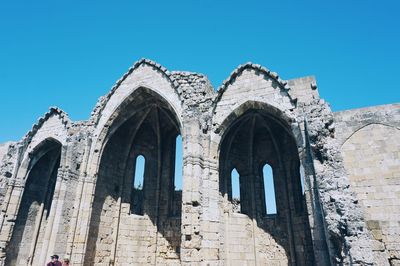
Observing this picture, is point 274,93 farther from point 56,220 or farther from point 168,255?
point 56,220

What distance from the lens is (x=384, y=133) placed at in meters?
9.13

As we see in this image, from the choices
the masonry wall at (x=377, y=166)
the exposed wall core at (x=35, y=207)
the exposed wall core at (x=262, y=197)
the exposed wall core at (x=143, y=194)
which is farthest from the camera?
the exposed wall core at (x=35, y=207)

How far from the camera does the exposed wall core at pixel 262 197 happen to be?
10406 millimetres

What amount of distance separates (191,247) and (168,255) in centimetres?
387

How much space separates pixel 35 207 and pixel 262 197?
10.1 metres

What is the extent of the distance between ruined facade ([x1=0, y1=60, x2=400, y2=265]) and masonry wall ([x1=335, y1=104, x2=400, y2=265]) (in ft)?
0.10

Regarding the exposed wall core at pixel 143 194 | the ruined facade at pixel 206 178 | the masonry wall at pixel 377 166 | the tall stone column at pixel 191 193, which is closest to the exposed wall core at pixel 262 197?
the ruined facade at pixel 206 178

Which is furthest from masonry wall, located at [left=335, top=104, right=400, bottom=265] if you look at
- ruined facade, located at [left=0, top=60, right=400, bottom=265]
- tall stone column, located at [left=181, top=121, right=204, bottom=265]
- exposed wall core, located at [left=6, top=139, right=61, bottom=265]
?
exposed wall core, located at [left=6, top=139, right=61, bottom=265]

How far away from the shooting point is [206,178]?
9.34 m

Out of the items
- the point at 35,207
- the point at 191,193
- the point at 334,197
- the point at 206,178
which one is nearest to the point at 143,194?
the point at 206,178

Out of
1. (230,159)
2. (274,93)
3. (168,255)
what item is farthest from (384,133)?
(168,255)

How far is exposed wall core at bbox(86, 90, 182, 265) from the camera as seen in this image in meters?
11.1

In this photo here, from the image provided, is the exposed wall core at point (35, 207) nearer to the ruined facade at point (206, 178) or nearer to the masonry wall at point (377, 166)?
the ruined facade at point (206, 178)

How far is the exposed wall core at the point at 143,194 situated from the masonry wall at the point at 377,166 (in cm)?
643
